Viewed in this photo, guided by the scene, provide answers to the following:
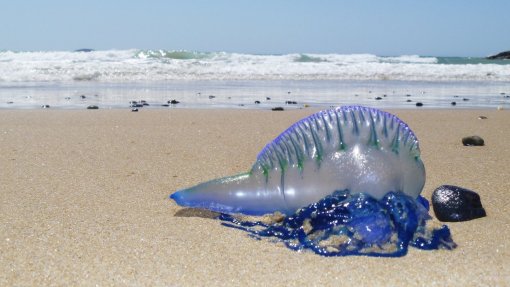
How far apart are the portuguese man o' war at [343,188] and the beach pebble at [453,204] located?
17cm

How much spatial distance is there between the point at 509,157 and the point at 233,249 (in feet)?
7.56

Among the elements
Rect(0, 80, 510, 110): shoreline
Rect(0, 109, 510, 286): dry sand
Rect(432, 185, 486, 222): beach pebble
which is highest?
Rect(0, 80, 510, 110): shoreline

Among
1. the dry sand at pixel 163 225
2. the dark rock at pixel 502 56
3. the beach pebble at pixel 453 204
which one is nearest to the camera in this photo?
the dry sand at pixel 163 225

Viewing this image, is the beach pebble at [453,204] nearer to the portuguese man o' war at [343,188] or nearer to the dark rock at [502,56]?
the portuguese man o' war at [343,188]

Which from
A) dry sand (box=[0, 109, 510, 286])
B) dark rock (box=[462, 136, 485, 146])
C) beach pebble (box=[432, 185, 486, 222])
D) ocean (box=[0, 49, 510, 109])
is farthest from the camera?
ocean (box=[0, 49, 510, 109])

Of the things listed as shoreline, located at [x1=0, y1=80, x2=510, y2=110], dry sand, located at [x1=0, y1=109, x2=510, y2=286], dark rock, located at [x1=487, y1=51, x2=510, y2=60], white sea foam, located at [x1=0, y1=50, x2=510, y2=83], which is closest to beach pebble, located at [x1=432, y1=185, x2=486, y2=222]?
dry sand, located at [x1=0, y1=109, x2=510, y2=286]

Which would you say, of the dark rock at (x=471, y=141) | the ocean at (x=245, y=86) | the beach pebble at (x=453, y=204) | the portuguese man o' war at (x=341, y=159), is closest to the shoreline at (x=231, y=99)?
the ocean at (x=245, y=86)

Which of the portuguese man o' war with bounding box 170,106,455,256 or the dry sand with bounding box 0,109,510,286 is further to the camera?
the portuguese man o' war with bounding box 170,106,455,256

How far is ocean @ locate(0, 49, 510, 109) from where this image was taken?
7.66 metres

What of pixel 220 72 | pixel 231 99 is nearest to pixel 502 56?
pixel 220 72

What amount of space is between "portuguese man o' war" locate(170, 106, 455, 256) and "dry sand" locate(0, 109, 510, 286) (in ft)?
0.22

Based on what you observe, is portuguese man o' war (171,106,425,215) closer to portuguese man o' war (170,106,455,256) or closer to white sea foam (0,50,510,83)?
portuguese man o' war (170,106,455,256)

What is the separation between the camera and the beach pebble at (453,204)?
217 centimetres

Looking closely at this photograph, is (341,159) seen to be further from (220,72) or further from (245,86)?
(220,72)
